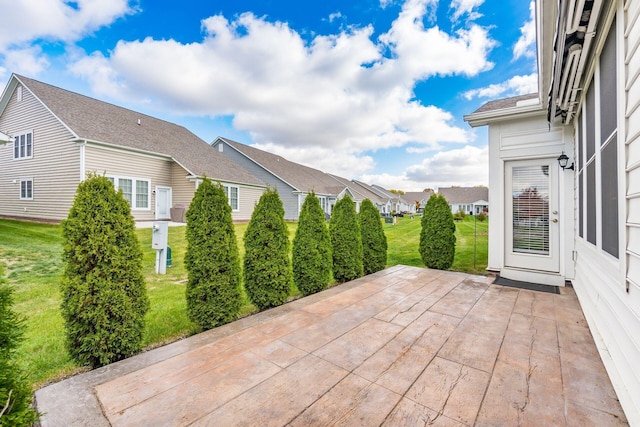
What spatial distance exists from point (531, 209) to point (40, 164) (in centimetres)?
1687

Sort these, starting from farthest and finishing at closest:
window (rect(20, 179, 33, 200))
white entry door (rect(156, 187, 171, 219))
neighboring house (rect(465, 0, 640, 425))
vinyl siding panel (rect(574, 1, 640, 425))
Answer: white entry door (rect(156, 187, 171, 219)), window (rect(20, 179, 33, 200)), neighboring house (rect(465, 0, 640, 425)), vinyl siding panel (rect(574, 1, 640, 425))

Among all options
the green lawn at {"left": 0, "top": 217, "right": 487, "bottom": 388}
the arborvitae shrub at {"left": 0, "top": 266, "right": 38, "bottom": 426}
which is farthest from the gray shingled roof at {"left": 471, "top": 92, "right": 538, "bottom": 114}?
the arborvitae shrub at {"left": 0, "top": 266, "right": 38, "bottom": 426}

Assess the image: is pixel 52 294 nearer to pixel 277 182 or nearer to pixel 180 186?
pixel 180 186

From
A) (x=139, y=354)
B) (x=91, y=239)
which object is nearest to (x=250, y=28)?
(x=91, y=239)

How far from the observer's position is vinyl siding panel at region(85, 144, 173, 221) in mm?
11031

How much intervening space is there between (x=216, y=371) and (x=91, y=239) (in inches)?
53.8

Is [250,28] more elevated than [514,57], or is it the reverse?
[250,28]

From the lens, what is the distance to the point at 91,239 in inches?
85.9

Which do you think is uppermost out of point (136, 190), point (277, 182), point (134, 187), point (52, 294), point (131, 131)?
point (131, 131)

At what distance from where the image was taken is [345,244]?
4855 millimetres

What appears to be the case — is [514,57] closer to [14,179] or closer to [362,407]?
[362,407]

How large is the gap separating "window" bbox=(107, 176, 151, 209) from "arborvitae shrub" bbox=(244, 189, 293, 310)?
35.3 ft

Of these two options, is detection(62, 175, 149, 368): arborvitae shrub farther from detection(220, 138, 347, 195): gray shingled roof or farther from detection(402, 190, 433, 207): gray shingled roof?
detection(402, 190, 433, 207): gray shingled roof

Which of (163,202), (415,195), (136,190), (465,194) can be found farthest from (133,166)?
(415,195)
